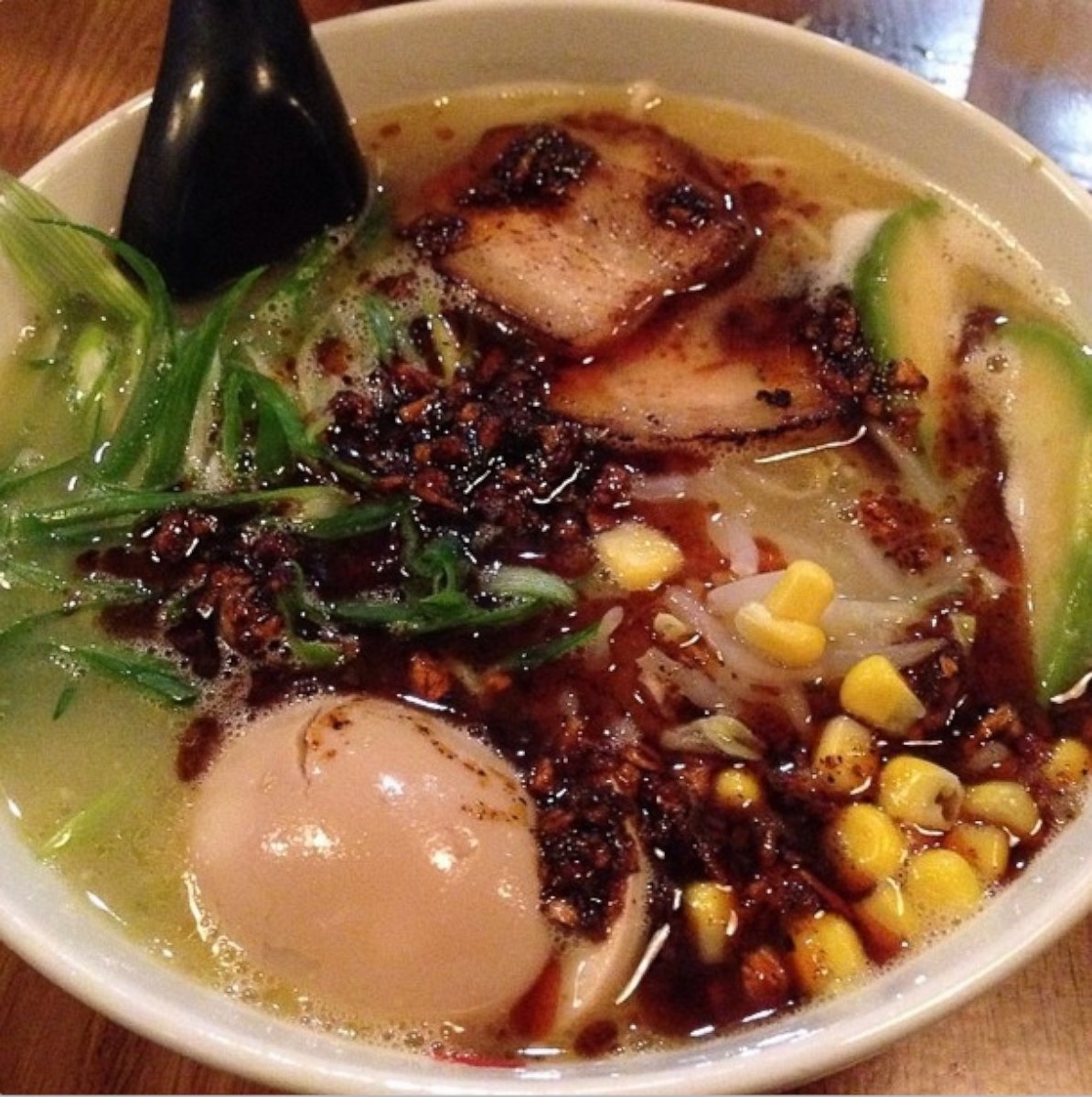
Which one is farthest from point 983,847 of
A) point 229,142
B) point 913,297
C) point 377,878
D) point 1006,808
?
point 229,142

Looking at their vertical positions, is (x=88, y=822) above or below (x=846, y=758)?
below

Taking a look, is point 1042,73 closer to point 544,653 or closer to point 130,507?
point 544,653

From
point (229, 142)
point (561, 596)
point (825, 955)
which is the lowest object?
point (825, 955)

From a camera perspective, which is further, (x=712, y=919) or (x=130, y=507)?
(x=130, y=507)

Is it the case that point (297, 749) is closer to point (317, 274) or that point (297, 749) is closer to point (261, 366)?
point (261, 366)

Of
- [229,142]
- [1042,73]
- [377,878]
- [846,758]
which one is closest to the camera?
[377,878]

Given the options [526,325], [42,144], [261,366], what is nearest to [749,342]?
[526,325]

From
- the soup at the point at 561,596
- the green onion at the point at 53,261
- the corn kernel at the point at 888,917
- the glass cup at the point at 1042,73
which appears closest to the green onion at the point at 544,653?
the soup at the point at 561,596

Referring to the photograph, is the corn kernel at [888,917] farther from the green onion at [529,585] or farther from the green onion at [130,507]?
the green onion at [130,507]
